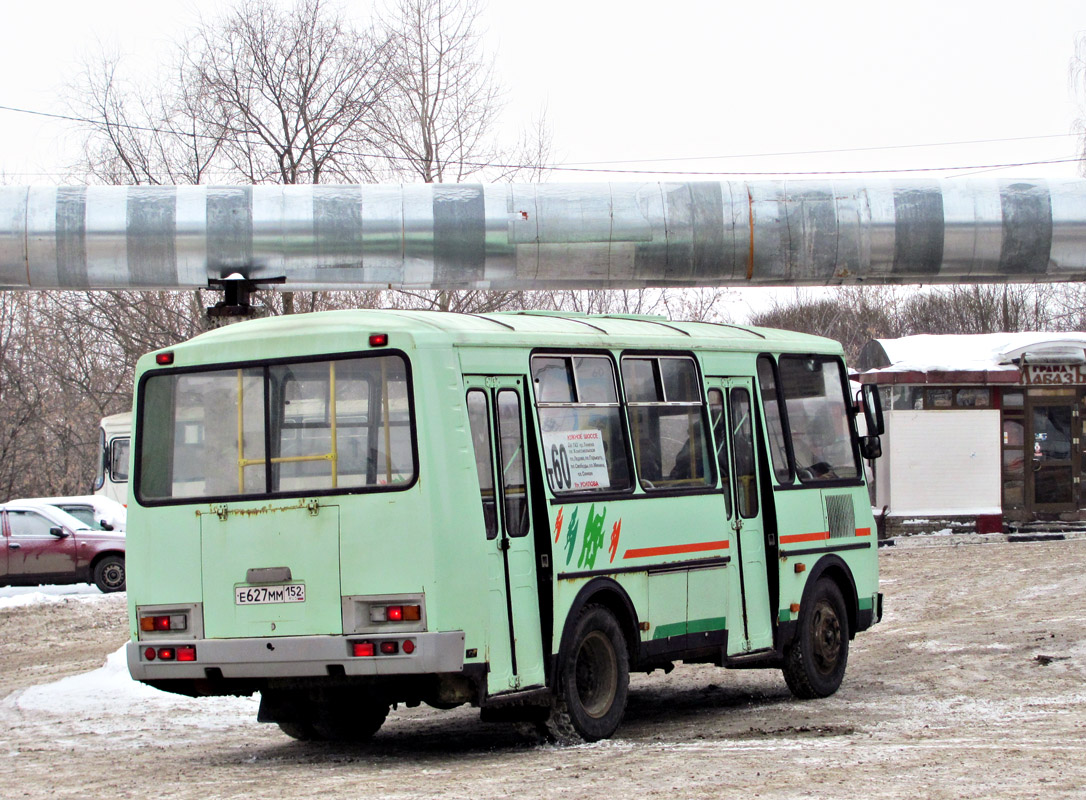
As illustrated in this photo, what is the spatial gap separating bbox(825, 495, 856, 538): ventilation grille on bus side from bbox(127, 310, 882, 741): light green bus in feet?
5.38

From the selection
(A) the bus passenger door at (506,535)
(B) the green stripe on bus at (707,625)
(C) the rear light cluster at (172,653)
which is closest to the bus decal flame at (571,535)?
(A) the bus passenger door at (506,535)

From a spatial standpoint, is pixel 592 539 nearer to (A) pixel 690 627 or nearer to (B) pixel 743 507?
(A) pixel 690 627

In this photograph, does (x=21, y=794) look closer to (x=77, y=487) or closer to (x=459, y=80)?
(x=459, y=80)

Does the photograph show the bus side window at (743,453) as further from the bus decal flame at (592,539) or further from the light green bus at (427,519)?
the bus decal flame at (592,539)

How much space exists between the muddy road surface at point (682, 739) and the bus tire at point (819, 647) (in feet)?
0.72

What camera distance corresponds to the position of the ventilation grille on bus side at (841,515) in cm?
1233

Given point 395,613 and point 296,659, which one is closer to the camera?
point 395,613

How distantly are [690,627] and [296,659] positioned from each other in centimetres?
302

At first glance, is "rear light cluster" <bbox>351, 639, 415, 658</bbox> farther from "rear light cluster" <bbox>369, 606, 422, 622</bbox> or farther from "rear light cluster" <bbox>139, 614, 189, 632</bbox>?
"rear light cluster" <bbox>139, 614, 189, 632</bbox>

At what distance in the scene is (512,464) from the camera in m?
9.13

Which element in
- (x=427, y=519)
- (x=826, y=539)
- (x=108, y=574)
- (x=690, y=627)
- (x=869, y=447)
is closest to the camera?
(x=427, y=519)

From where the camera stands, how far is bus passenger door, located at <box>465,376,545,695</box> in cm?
874

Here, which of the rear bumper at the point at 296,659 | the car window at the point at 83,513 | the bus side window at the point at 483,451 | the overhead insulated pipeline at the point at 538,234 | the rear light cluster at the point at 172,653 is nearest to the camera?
the rear bumper at the point at 296,659

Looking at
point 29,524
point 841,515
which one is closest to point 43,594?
point 29,524
